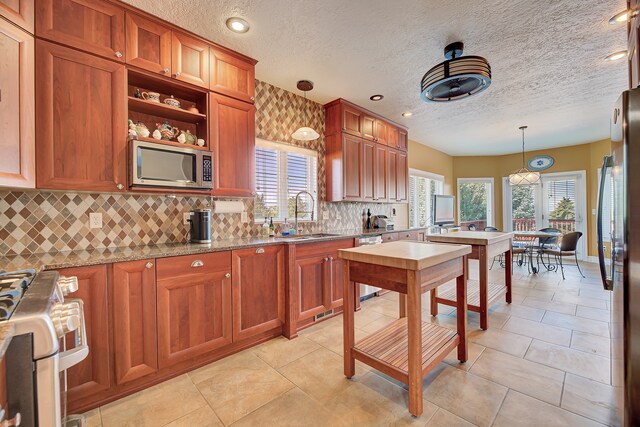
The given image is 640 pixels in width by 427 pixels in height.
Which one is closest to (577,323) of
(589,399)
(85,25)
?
(589,399)

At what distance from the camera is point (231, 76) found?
2.55 m

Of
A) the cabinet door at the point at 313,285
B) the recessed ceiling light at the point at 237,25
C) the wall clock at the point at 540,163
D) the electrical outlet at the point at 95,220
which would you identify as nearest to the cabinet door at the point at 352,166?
the cabinet door at the point at 313,285

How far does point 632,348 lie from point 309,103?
360 cm

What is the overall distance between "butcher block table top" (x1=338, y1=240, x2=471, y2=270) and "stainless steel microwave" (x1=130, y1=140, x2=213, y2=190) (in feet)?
4.49

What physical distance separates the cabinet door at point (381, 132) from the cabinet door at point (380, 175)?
0.33ft

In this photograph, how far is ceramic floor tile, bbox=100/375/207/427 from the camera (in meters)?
1.60

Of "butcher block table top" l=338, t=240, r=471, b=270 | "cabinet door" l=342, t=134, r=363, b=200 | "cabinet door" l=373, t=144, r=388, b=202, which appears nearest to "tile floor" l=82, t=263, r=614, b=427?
"butcher block table top" l=338, t=240, r=471, b=270

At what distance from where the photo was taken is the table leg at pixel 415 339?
1572 millimetres

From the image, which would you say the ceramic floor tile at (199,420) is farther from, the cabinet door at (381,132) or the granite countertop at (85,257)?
the cabinet door at (381,132)

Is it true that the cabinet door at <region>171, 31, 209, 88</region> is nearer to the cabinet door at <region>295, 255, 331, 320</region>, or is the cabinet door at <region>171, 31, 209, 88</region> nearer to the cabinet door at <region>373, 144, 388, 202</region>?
the cabinet door at <region>295, 255, 331, 320</region>

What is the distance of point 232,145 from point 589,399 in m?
3.25

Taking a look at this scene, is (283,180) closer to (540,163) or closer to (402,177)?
(402,177)

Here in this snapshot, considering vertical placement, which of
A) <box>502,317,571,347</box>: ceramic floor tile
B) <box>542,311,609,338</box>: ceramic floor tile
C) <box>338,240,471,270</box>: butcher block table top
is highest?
<box>338,240,471,270</box>: butcher block table top

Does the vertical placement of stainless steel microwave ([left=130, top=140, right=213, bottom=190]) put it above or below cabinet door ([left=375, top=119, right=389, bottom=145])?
below
